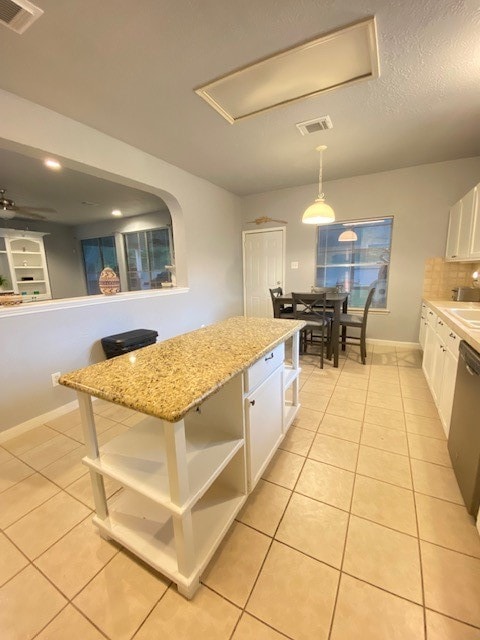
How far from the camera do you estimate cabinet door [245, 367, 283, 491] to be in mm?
1369

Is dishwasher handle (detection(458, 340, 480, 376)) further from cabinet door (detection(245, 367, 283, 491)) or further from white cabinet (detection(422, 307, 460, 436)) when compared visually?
cabinet door (detection(245, 367, 283, 491))

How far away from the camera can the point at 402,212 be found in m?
3.76

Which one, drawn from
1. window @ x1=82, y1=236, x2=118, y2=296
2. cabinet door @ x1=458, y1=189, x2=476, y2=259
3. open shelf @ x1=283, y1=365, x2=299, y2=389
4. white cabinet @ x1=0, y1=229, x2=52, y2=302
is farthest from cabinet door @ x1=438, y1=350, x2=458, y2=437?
window @ x1=82, y1=236, x2=118, y2=296

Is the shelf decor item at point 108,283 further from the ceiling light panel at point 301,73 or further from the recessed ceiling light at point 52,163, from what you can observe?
the ceiling light panel at point 301,73

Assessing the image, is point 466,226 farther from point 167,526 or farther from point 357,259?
point 167,526

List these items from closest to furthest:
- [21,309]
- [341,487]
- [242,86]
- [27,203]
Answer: [341,487] → [242,86] → [21,309] → [27,203]

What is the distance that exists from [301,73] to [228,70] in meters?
0.49

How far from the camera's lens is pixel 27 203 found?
4855 mm

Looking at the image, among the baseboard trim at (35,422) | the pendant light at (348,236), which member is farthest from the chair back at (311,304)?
the baseboard trim at (35,422)

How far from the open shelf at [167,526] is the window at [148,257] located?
5042 millimetres

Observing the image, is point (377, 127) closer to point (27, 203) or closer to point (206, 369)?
point (206, 369)

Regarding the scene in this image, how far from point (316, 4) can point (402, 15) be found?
1.57 feet

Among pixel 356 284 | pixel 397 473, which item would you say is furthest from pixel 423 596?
pixel 356 284

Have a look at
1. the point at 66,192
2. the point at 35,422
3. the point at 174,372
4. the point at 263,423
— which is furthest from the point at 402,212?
the point at 66,192
